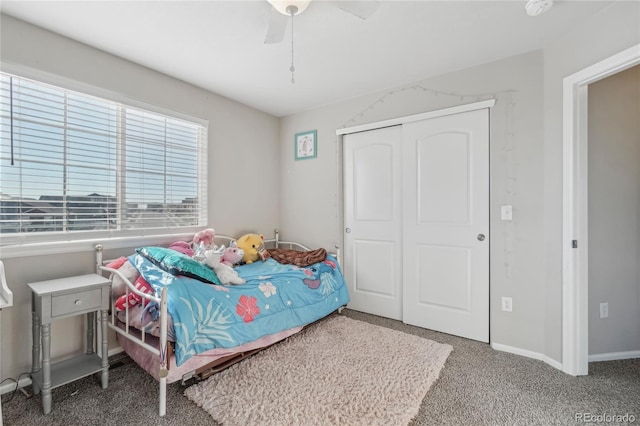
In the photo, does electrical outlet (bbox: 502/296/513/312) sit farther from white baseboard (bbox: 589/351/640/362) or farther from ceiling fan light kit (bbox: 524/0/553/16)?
ceiling fan light kit (bbox: 524/0/553/16)

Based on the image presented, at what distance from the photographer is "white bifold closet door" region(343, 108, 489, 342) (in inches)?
98.7

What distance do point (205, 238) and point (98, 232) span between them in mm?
816

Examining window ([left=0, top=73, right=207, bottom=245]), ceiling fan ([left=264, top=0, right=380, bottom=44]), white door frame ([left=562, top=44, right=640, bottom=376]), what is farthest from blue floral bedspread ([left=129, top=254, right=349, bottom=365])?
white door frame ([left=562, top=44, right=640, bottom=376])

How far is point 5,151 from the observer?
1831 mm

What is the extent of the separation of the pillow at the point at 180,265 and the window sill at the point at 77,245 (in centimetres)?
38

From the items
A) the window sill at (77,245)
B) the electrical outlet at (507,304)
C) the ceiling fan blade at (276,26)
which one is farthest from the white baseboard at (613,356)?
the window sill at (77,245)

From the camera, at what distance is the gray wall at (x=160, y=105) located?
1.85 metres

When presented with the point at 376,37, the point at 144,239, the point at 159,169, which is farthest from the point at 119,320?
the point at 376,37

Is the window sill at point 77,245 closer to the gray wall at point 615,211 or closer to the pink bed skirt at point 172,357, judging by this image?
the pink bed skirt at point 172,357

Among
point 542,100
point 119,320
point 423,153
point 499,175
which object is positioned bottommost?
point 119,320

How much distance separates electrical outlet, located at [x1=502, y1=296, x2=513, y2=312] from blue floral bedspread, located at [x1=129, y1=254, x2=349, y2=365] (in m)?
1.41

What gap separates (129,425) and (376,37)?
282 cm

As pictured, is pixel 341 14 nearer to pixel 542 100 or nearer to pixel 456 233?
pixel 542 100

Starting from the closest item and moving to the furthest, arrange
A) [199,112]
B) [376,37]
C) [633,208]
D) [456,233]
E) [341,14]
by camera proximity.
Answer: [341,14]
[376,37]
[633,208]
[456,233]
[199,112]
